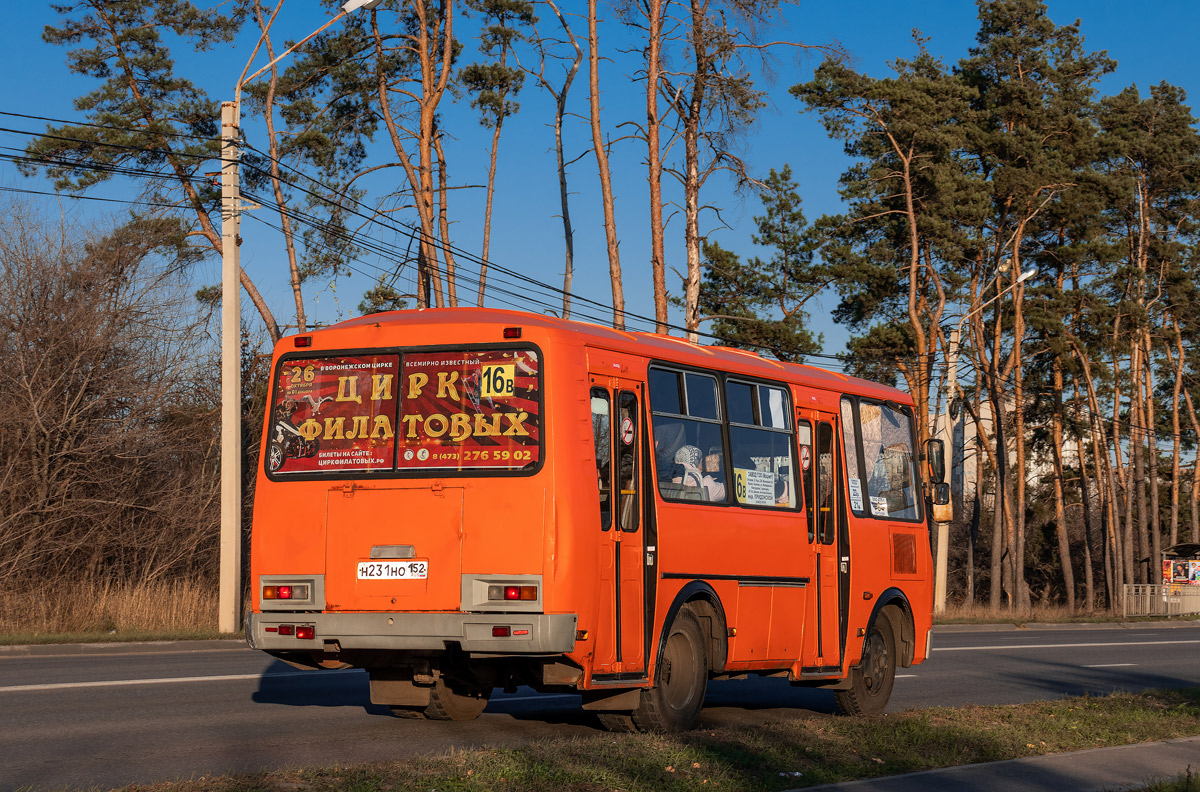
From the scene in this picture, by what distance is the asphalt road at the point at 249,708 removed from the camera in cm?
905

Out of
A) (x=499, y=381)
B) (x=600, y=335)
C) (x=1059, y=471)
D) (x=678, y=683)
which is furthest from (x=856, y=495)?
(x=1059, y=471)

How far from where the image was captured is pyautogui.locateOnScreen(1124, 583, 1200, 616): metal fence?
176 feet

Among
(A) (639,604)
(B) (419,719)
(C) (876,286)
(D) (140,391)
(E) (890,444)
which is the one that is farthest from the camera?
(C) (876,286)

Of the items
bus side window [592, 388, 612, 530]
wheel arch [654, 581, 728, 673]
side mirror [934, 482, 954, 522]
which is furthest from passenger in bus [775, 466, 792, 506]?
side mirror [934, 482, 954, 522]

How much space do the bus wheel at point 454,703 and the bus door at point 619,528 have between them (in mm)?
1807

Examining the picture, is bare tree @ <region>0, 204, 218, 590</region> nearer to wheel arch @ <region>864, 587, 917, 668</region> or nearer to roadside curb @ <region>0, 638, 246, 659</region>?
roadside curb @ <region>0, 638, 246, 659</region>

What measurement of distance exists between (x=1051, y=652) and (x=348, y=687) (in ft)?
49.5

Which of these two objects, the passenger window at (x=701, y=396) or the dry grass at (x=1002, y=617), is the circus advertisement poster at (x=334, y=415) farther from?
the dry grass at (x=1002, y=617)

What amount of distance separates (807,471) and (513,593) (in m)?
4.16

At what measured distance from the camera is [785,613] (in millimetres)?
12070

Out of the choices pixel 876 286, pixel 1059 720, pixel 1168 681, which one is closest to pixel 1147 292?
pixel 876 286

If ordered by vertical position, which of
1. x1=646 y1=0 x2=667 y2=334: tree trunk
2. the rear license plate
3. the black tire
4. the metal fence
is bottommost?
the metal fence

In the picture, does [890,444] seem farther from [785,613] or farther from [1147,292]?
[1147,292]

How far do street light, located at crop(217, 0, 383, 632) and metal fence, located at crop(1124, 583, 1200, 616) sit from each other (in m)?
42.2
